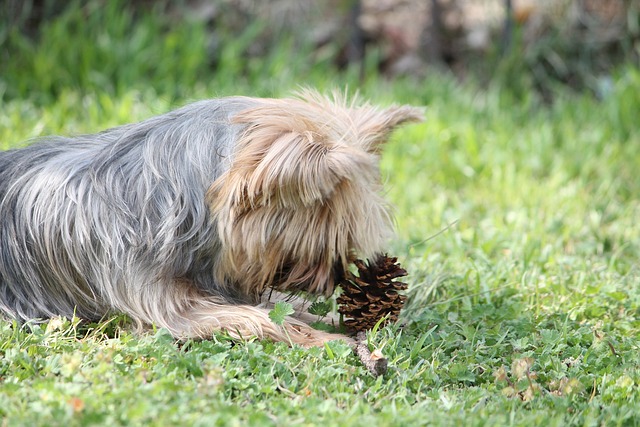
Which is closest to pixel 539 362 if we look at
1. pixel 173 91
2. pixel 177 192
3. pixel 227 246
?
pixel 227 246

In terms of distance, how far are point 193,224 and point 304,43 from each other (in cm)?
504

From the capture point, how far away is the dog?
3.14 metres

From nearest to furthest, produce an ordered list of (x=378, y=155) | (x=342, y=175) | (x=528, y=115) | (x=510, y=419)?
(x=510, y=419) < (x=342, y=175) < (x=378, y=155) < (x=528, y=115)

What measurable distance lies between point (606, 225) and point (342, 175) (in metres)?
2.73

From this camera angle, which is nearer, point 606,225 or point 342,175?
point 342,175

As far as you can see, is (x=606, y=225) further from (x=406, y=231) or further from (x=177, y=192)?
(x=177, y=192)

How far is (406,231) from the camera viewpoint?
5.02m

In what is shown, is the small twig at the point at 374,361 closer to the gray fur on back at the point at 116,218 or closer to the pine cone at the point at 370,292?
the pine cone at the point at 370,292

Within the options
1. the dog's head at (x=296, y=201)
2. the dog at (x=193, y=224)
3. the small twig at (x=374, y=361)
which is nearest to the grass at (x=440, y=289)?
the small twig at (x=374, y=361)

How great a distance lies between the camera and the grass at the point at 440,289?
2.78 meters

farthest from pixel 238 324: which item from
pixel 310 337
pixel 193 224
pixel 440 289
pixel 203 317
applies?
pixel 440 289

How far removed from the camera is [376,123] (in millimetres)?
3486

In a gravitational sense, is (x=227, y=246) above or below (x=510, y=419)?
above

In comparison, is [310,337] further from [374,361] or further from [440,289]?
[440,289]
